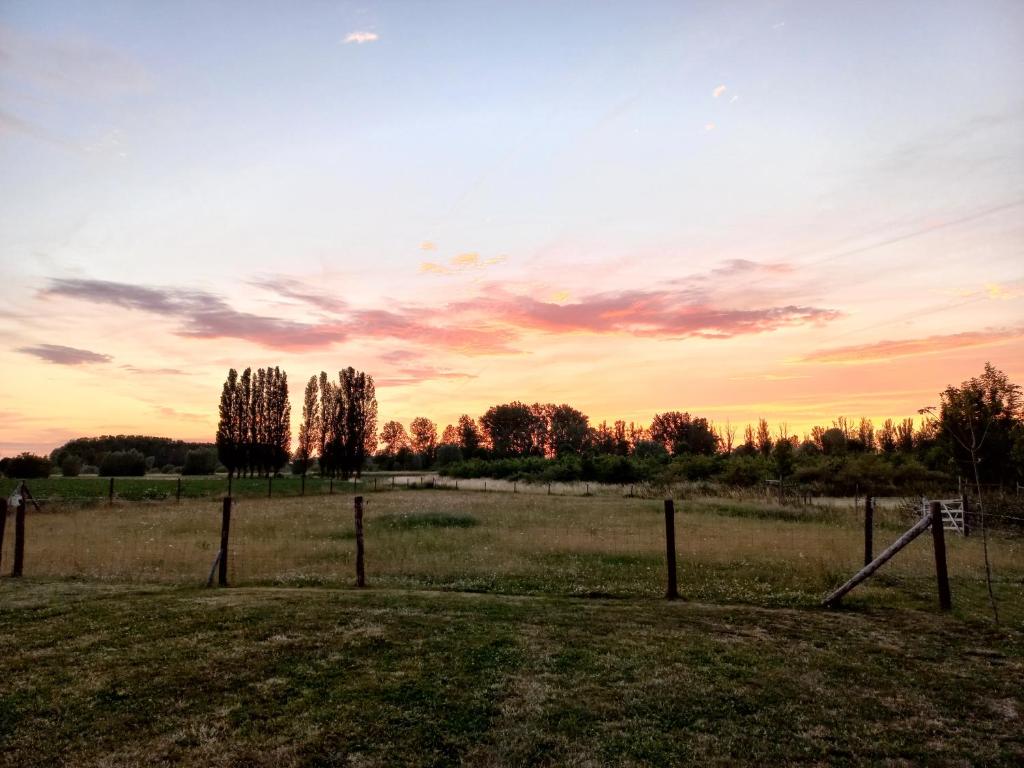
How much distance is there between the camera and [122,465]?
95.4 metres

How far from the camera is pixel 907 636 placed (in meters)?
9.74

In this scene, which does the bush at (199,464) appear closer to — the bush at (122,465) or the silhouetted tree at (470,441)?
the bush at (122,465)

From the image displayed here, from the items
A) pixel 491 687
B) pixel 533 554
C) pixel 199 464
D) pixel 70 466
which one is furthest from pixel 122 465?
pixel 491 687

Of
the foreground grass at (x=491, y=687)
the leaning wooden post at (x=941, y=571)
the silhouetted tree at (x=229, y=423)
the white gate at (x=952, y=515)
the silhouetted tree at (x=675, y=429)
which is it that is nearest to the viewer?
the foreground grass at (x=491, y=687)

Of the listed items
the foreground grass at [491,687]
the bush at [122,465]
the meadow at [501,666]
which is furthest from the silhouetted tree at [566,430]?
the foreground grass at [491,687]

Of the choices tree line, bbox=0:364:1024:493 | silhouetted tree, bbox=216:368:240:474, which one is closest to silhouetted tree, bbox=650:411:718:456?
tree line, bbox=0:364:1024:493

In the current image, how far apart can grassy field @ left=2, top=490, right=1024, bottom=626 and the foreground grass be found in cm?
321

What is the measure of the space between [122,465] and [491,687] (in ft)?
351

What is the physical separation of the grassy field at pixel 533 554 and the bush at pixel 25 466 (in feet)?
172

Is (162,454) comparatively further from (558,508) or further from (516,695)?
(516,695)

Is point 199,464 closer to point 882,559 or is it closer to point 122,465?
point 122,465

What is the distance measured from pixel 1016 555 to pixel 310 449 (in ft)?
287

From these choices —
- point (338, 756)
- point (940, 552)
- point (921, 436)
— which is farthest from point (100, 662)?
point (921, 436)

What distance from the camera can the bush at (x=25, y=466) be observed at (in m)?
72.8
